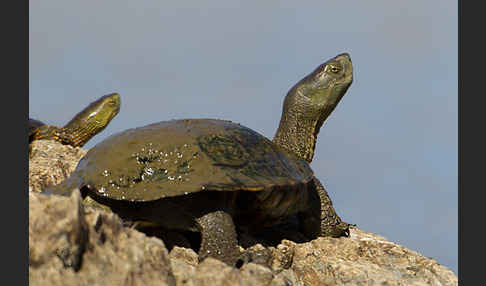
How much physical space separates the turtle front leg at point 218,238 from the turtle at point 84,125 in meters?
5.56

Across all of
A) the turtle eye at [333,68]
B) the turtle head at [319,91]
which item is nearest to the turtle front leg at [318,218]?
the turtle head at [319,91]

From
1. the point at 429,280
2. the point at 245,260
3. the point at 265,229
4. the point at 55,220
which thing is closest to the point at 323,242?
the point at 265,229

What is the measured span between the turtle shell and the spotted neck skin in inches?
38.1

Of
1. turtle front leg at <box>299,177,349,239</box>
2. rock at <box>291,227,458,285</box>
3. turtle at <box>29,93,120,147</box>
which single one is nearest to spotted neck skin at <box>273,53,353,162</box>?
turtle front leg at <box>299,177,349,239</box>

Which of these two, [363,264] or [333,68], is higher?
[333,68]

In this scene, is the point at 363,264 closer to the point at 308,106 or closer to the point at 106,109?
the point at 308,106

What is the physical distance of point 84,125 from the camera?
9.14 metres

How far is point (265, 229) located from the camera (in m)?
4.89

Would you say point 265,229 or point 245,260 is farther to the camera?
point 265,229

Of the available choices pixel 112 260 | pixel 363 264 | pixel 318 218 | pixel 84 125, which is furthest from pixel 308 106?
pixel 84 125

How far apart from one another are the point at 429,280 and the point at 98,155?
2714mm

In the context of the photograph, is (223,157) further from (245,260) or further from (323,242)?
(323,242)

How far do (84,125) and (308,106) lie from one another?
4900 millimetres

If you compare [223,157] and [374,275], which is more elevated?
[223,157]
